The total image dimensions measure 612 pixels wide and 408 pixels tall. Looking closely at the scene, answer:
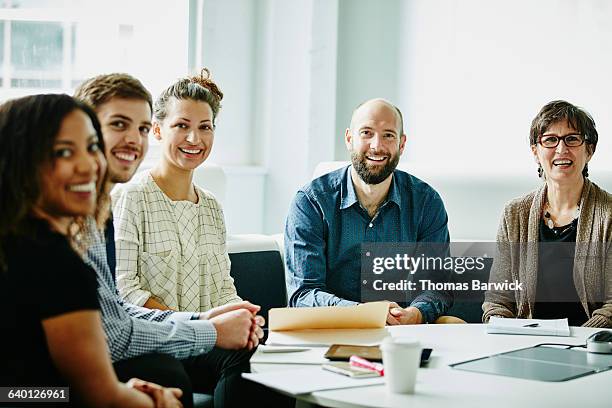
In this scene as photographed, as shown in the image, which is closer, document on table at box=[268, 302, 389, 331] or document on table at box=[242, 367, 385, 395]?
document on table at box=[242, 367, 385, 395]

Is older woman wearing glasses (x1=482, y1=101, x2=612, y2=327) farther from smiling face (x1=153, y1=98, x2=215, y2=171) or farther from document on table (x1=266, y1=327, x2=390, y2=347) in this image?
smiling face (x1=153, y1=98, x2=215, y2=171)

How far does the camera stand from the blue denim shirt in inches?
116

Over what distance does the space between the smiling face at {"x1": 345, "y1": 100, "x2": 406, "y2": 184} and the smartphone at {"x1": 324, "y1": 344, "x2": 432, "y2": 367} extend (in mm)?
1153

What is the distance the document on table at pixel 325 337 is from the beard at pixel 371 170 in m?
0.86

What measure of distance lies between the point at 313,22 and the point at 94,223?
283 cm

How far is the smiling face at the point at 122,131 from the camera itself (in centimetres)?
221

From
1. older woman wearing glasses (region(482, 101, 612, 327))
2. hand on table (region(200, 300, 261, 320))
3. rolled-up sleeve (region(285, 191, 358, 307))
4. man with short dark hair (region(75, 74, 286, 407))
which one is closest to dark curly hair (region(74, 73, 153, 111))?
man with short dark hair (region(75, 74, 286, 407))

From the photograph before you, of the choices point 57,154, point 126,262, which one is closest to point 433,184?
point 126,262

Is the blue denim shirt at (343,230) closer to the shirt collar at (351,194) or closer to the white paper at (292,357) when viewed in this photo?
the shirt collar at (351,194)

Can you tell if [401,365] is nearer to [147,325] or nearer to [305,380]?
[305,380]

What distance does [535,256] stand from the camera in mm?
3000

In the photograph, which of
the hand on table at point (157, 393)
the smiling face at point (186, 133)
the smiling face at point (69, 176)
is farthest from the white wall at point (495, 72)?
the smiling face at point (69, 176)

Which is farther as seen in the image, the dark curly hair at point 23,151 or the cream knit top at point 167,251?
the cream knit top at point 167,251

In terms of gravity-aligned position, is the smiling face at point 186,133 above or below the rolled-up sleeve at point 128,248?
above
